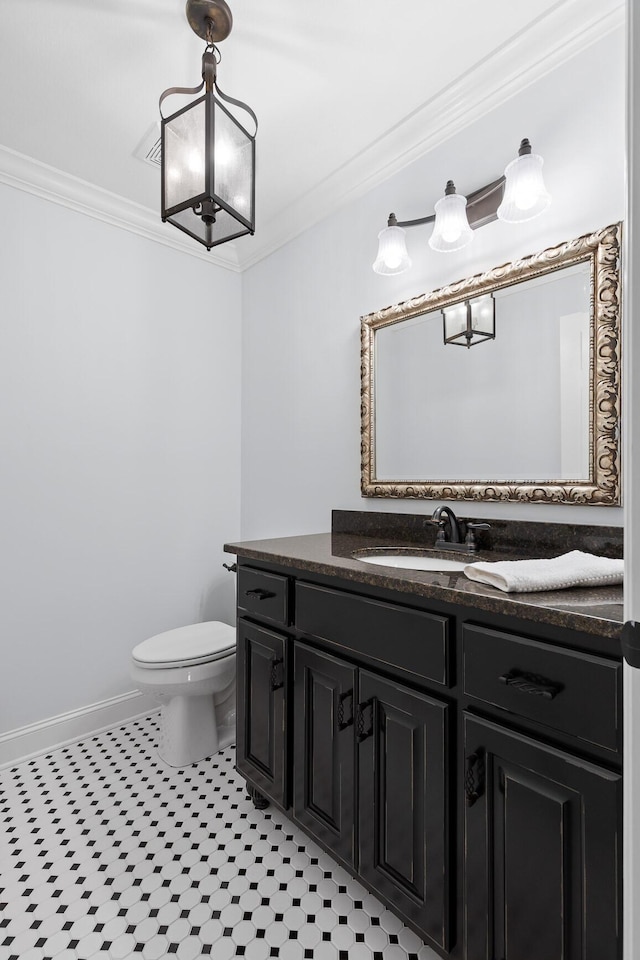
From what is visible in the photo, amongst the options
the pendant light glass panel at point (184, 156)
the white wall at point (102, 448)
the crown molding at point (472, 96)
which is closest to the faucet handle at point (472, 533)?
the pendant light glass panel at point (184, 156)

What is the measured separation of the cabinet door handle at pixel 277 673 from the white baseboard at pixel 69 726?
2.47 feet

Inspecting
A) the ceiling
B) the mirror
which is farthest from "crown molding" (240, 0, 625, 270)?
the mirror

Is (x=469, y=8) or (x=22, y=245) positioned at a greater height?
(x=469, y=8)

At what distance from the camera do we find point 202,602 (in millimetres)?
2670

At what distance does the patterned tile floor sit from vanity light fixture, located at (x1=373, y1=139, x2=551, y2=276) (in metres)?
1.97

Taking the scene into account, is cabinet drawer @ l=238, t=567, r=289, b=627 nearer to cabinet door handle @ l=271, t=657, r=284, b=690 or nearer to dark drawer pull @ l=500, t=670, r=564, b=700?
cabinet door handle @ l=271, t=657, r=284, b=690

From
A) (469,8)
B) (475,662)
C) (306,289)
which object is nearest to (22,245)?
(306,289)

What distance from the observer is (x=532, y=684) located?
2.88ft

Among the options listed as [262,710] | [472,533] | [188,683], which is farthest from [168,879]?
[472,533]

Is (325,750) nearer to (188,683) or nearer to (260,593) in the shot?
(260,593)

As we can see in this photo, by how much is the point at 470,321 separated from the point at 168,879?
1933 millimetres

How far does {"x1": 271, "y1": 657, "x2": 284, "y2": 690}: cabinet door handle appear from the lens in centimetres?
151

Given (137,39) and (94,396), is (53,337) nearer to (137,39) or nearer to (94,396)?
(94,396)

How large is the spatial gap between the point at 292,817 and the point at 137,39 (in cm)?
238
